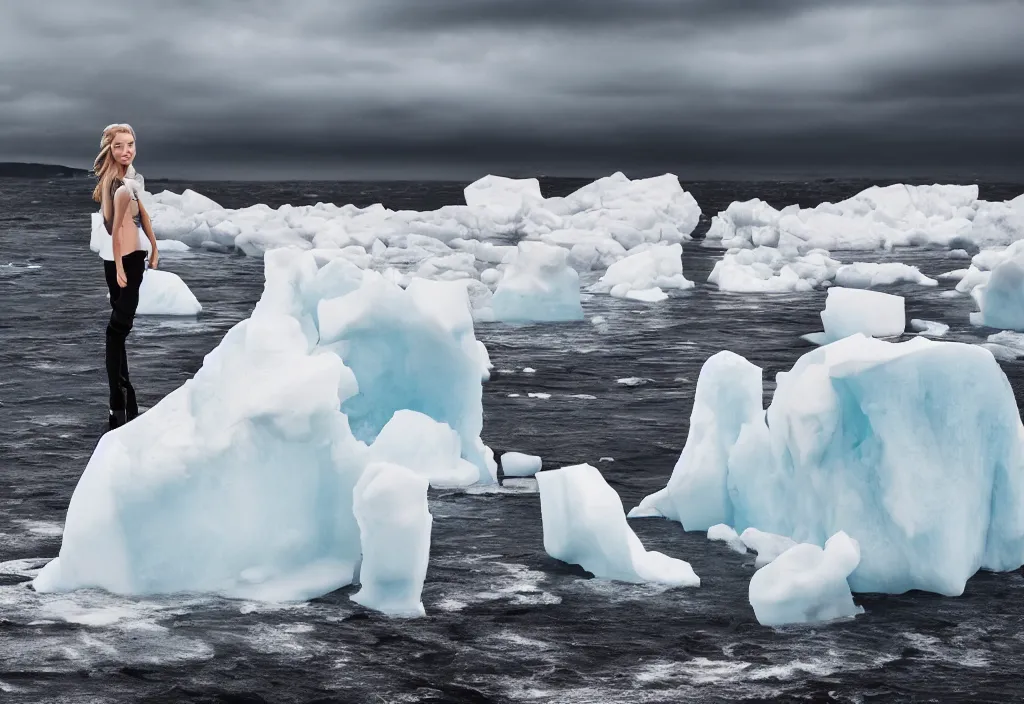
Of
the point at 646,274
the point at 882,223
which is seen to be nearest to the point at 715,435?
the point at 646,274

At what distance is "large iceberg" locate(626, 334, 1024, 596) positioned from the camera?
542cm

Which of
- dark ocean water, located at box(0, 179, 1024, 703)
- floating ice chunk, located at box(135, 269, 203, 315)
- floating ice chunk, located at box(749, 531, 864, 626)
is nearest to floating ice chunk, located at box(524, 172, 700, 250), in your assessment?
floating ice chunk, located at box(135, 269, 203, 315)

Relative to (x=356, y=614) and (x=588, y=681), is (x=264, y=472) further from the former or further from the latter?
(x=588, y=681)

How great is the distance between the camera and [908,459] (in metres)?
5.47

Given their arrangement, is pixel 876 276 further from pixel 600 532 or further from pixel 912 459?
pixel 600 532

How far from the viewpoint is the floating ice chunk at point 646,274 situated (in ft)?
64.2

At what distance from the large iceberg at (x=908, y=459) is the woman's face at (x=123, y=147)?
3.75 meters

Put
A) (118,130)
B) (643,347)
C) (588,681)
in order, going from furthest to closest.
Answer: (643,347) < (118,130) < (588,681)

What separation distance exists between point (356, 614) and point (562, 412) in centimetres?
475

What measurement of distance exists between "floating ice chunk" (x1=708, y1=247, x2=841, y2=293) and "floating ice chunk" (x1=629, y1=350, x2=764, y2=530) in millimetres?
13922

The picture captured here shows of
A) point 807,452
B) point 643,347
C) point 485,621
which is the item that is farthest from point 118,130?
point 643,347

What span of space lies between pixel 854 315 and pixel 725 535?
8.33 meters

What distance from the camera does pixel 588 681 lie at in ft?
14.6

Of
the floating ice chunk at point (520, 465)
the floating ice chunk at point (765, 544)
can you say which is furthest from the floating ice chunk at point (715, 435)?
the floating ice chunk at point (520, 465)
